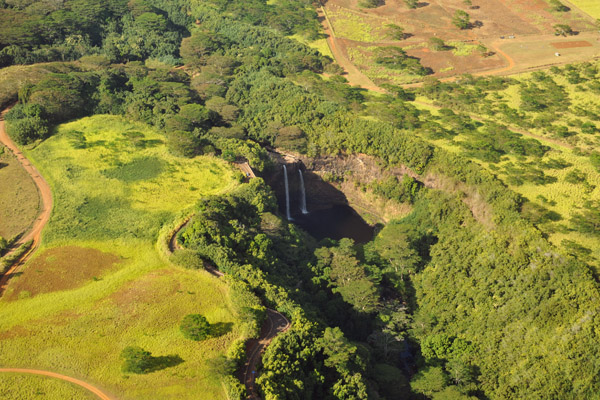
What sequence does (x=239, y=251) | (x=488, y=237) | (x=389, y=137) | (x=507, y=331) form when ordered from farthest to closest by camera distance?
1. (x=389, y=137)
2. (x=488, y=237)
3. (x=239, y=251)
4. (x=507, y=331)

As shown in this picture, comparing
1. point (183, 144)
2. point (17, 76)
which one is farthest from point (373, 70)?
point (17, 76)

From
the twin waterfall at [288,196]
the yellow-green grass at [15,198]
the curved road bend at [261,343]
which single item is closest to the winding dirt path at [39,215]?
the yellow-green grass at [15,198]

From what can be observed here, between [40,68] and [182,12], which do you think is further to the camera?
[182,12]

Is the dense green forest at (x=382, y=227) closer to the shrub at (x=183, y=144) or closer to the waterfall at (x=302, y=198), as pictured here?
the shrub at (x=183, y=144)

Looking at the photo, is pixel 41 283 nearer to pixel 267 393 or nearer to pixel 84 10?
pixel 267 393

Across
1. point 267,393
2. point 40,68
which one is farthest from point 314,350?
point 40,68

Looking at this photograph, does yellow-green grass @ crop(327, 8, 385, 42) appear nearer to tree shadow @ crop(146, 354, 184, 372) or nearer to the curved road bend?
the curved road bend

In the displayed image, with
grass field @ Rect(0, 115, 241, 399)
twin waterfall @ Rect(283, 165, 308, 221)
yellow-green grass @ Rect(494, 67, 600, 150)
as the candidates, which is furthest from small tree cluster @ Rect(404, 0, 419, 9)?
grass field @ Rect(0, 115, 241, 399)
